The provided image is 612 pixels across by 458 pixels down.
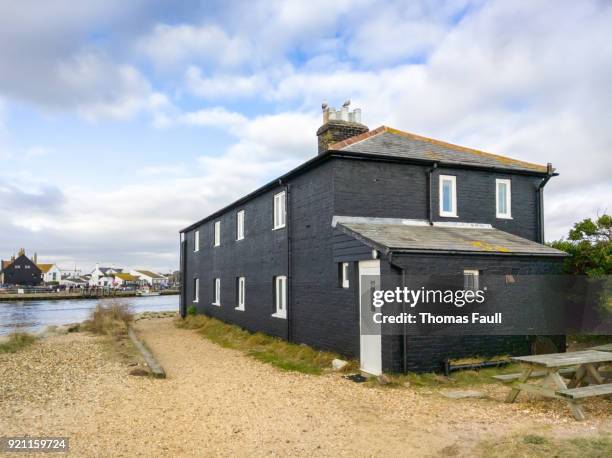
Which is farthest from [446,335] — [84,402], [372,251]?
[84,402]

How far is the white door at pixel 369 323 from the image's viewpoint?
1108 cm

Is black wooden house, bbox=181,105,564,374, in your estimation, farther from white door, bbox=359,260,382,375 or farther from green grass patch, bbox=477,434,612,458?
green grass patch, bbox=477,434,612,458

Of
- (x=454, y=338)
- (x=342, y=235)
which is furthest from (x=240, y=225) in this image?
(x=454, y=338)

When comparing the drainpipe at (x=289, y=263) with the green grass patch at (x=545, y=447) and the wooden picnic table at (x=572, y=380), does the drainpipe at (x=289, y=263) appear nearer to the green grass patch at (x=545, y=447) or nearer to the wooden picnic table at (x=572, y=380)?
the wooden picnic table at (x=572, y=380)

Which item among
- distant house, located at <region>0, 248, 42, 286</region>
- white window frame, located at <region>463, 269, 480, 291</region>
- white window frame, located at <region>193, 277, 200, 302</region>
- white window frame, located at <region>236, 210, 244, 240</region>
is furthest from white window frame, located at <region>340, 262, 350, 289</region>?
distant house, located at <region>0, 248, 42, 286</region>

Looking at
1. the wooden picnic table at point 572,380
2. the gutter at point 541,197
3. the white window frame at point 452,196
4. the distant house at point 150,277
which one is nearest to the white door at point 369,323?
the wooden picnic table at point 572,380

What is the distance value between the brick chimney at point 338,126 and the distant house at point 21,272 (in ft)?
350

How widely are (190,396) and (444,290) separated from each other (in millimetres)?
6045

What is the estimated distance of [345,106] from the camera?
16.4 metres

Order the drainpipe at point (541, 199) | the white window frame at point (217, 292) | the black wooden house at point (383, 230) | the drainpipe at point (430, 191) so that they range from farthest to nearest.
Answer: the white window frame at point (217, 292), the drainpipe at point (541, 199), the drainpipe at point (430, 191), the black wooden house at point (383, 230)

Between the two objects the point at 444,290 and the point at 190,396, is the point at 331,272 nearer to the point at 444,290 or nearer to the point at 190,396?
the point at 444,290

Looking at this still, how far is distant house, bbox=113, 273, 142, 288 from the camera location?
12294cm

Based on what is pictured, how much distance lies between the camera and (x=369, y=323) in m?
11.5

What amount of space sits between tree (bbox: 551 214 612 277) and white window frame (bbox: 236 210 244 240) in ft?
40.4
